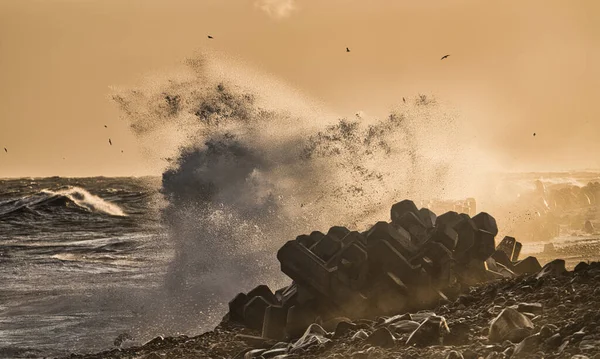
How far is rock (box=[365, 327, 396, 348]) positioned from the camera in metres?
9.10

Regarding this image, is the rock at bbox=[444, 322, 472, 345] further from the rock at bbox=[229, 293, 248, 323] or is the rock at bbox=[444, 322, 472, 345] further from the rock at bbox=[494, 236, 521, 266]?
the rock at bbox=[494, 236, 521, 266]

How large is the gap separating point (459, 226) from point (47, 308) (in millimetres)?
8940

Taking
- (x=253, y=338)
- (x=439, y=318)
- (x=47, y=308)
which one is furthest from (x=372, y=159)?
(x=439, y=318)

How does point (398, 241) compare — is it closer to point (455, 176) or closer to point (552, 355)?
point (552, 355)

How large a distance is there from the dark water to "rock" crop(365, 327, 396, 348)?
6.74m

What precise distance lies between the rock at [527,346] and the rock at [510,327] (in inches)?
16.8

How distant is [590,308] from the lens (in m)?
9.14

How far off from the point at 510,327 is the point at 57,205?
165ft

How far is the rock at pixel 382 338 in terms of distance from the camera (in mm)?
9102

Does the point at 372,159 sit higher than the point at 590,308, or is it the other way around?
the point at 372,159

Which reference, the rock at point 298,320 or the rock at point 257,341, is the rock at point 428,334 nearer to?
the rock at point 257,341

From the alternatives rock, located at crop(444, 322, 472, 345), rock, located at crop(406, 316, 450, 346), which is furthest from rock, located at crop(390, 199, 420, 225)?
rock, located at crop(406, 316, 450, 346)

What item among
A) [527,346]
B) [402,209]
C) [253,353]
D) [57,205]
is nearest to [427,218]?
[402,209]

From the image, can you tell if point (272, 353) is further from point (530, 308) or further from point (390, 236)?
point (390, 236)
